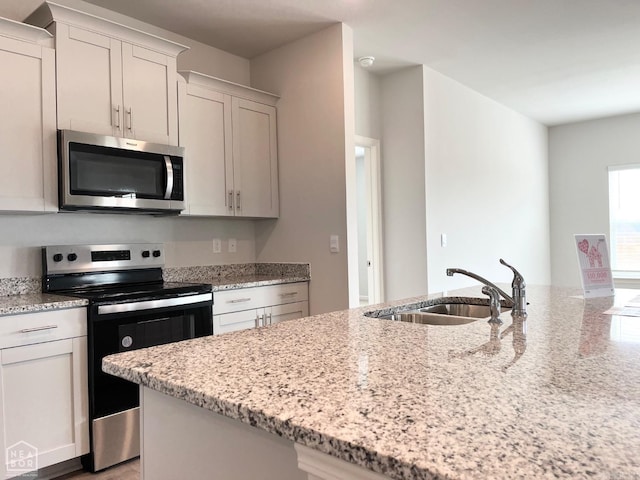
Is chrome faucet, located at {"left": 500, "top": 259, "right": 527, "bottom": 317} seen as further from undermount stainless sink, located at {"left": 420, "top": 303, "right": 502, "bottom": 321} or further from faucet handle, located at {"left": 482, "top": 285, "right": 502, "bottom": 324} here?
undermount stainless sink, located at {"left": 420, "top": 303, "right": 502, "bottom": 321}

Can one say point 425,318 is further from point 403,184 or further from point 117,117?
point 403,184

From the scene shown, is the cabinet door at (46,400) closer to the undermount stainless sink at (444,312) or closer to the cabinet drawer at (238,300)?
the cabinet drawer at (238,300)

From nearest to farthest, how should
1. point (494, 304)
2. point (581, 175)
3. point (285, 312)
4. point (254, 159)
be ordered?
point (494, 304), point (285, 312), point (254, 159), point (581, 175)

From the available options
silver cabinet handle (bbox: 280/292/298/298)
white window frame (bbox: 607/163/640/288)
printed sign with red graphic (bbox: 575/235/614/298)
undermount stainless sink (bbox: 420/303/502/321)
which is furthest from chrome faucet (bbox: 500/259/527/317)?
white window frame (bbox: 607/163/640/288)

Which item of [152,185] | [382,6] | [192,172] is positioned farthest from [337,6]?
[152,185]

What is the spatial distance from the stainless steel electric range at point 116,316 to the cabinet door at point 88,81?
2.36 feet

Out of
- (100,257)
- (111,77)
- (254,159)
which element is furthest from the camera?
(254,159)

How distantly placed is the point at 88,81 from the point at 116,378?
158 centimetres

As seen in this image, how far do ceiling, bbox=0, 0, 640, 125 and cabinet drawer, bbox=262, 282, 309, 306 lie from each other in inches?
71.2

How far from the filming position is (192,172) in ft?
10.4

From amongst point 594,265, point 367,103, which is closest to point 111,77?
point 367,103

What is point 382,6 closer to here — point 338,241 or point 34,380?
point 338,241

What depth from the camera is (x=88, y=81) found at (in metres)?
2.60

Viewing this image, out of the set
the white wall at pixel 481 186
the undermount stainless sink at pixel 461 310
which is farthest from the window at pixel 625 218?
the undermount stainless sink at pixel 461 310
